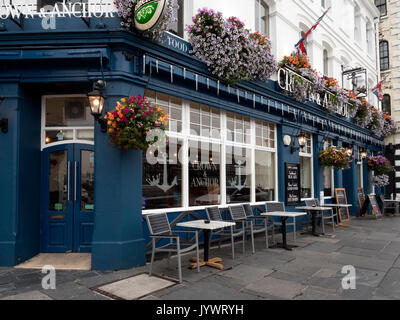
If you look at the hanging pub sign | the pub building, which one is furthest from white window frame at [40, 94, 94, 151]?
the hanging pub sign

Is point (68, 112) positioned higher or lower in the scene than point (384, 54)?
lower

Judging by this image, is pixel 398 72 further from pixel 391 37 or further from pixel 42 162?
pixel 42 162

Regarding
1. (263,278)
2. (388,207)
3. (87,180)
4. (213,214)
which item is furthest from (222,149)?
(388,207)

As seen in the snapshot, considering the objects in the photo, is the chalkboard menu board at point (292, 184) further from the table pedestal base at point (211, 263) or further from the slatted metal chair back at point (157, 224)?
the slatted metal chair back at point (157, 224)

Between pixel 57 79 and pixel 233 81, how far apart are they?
393 cm

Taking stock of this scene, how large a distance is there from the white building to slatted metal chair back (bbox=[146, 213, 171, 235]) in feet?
14.4

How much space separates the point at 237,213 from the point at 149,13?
15.6ft

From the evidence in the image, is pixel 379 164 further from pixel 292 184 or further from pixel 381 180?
pixel 292 184

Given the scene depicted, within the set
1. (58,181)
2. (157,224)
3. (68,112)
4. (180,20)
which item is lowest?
(157,224)

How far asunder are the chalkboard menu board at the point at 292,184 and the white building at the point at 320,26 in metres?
3.64

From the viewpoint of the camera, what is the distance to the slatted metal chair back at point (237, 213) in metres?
6.96

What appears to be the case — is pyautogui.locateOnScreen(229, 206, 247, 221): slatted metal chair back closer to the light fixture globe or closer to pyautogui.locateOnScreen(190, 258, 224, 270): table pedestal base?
pyautogui.locateOnScreen(190, 258, 224, 270): table pedestal base

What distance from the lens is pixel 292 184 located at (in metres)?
9.68

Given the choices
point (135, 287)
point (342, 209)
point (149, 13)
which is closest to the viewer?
point (135, 287)
